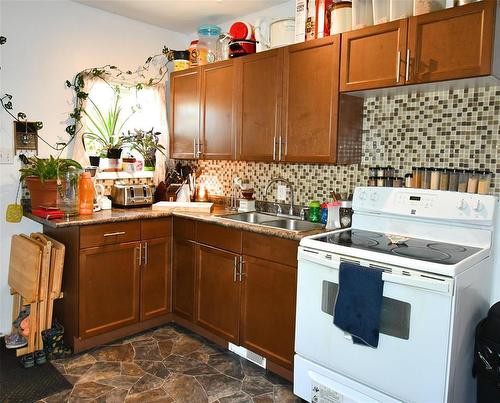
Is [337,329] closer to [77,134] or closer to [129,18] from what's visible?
[77,134]

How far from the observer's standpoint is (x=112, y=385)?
2420 millimetres

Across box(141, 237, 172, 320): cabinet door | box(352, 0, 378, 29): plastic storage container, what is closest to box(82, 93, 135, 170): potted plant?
box(141, 237, 172, 320): cabinet door

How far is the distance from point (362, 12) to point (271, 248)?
145cm

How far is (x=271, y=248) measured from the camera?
249 cm

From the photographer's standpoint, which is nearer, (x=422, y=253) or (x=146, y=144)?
(x=422, y=253)

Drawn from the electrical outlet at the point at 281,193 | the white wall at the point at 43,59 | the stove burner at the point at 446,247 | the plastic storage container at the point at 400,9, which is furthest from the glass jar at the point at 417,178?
the white wall at the point at 43,59

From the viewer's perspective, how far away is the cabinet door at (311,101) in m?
2.47

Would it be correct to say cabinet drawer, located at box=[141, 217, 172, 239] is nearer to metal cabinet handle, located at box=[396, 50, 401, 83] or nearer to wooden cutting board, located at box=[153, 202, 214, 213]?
wooden cutting board, located at box=[153, 202, 214, 213]

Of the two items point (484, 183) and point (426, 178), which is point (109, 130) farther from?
point (484, 183)

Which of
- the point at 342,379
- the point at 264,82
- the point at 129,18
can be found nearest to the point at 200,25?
the point at 129,18

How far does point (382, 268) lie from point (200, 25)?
109 inches

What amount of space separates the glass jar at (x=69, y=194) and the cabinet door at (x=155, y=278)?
1.81 ft

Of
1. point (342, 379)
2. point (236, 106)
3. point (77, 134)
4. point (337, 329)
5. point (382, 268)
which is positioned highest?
point (236, 106)

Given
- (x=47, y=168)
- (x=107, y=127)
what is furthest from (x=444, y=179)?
(x=107, y=127)
